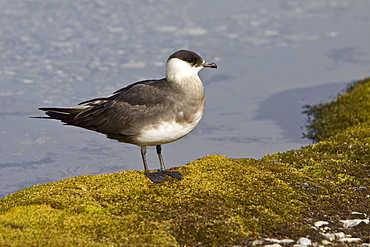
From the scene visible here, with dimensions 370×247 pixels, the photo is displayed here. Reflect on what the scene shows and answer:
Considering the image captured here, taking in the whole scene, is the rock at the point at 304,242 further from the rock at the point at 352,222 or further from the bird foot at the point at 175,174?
the bird foot at the point at 175,174

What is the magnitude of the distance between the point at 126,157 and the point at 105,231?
16.2 feet

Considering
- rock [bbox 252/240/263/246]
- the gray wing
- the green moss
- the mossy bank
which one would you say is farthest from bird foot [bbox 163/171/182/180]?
the green moss

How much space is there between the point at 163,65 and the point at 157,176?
23.2ft

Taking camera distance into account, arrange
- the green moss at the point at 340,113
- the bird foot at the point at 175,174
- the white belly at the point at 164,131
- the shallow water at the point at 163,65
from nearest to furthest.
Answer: the white belly at the point at 164,131
the bird foot at the point at 175,174
the shallow water at the point at 163,65
the green moss at the point at 340,113

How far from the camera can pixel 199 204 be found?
6176mm

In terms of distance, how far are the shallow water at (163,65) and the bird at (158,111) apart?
227 centimetres

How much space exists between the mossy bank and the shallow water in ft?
8.33

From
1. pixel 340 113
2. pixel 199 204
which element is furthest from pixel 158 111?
pixel 340 113

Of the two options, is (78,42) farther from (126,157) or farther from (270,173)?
(270,173)

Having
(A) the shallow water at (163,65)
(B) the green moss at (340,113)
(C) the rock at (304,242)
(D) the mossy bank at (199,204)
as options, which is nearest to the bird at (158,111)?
(D) the mossy bank at (199,204)

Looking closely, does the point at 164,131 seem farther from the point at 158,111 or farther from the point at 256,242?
the point at 256,242

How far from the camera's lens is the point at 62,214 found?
224 inches

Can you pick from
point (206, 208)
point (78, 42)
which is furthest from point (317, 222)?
point (78, 42)

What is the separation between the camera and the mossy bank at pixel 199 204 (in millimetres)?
5320
